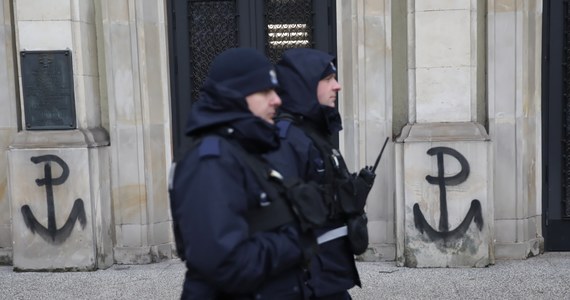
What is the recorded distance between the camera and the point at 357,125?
5.78m

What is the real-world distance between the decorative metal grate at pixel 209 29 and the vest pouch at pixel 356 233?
379 centimetres

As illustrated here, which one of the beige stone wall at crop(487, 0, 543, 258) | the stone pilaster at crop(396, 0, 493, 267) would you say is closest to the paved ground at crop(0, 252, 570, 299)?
the stone pilaster at crop(396, 0, 493, 267)

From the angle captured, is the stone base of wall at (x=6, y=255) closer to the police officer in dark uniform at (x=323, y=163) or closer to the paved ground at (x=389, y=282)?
the paved ground at (x=389, y=282)

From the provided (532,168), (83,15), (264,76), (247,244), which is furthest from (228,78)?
(532,168)

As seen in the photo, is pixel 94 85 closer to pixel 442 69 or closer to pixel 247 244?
pixel 442 69

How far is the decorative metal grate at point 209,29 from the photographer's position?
20.2ft

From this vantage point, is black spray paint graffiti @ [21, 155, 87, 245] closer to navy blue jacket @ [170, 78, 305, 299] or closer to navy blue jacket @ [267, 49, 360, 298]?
navy blue jacket @ [267, 49, 360, 298]

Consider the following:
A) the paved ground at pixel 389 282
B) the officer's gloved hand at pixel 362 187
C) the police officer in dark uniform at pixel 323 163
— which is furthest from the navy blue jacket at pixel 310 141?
the paved ground at pixel 389 282

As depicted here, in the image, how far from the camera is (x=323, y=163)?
2676mm

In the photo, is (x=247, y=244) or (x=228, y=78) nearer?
(x=247, y=244)

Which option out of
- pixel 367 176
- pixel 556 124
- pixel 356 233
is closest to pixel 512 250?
pixel 556 124

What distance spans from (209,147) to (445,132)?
3833mm

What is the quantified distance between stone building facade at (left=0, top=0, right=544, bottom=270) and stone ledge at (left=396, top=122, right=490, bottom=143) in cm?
1

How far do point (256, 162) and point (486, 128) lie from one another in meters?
4.17
